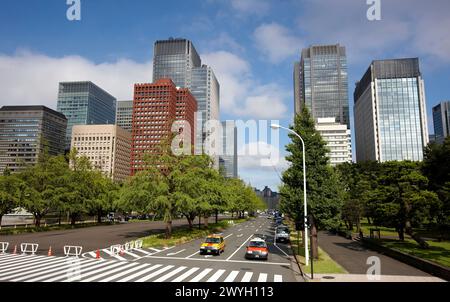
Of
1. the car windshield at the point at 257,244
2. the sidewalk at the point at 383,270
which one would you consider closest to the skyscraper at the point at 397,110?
the sidewalk at the point at 383,270

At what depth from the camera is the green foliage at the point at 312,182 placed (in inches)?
1010

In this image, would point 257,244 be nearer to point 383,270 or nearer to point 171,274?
point 383,270

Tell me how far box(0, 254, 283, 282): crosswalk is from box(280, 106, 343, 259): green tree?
8.22 metres

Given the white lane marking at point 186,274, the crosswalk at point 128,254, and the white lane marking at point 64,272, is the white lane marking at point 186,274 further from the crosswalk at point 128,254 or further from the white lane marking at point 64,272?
the white lane marking at point 64,272

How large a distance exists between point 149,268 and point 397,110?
18234 cm

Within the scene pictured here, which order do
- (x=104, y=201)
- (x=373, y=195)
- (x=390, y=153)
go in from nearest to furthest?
(x=373, y=195)
(x=104, y=201)
(x=390, y=153)

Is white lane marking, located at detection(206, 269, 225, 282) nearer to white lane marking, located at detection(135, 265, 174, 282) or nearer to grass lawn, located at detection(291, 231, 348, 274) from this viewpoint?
white lane marking, located at detection(135, 265, 174, 282)

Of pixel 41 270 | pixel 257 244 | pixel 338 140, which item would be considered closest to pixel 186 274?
pixel 41 270

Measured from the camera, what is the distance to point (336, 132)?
609 ft

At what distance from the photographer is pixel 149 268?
20312 millimetres

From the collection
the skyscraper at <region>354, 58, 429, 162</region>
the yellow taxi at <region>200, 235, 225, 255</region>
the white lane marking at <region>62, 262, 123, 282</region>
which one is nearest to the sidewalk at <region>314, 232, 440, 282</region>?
the yellow taxi at <region>200, 235, 225, 255</region>

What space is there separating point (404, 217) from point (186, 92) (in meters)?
178
